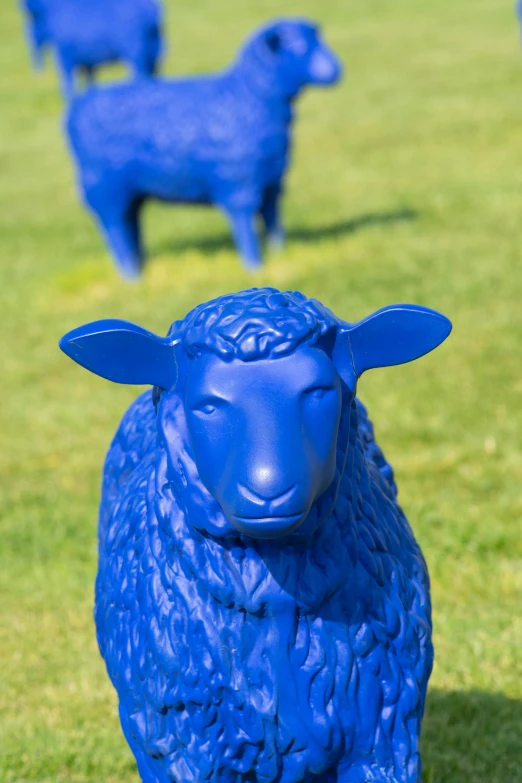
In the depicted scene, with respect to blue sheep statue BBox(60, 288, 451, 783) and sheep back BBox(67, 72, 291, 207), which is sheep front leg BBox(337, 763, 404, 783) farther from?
sheep back BBox(67, 72, 291, 207)

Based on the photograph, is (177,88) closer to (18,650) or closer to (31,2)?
(18,650)

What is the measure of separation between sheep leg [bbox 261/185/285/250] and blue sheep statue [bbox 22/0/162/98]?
5066 mm

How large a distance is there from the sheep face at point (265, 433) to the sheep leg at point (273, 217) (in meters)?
6.31

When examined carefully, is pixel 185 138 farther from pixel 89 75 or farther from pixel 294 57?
pixel 89 75

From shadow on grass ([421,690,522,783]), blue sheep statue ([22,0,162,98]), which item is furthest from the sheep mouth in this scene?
blue sheep statue ([22,0,162,98])

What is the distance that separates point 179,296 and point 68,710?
442 cm

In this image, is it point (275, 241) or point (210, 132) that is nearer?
point (210, 132)

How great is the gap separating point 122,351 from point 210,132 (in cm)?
580

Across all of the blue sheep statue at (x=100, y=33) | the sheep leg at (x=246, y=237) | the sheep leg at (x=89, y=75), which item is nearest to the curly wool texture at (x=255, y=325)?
the sheep leg at (x=246, y=237)

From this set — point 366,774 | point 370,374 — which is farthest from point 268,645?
point 370,374

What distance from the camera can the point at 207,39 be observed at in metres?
19.8

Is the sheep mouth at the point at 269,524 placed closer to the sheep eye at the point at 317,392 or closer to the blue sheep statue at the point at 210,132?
the sheep eye at the point at 317,392

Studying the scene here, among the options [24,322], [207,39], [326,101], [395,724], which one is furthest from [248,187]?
[207,39]

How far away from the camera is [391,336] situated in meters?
1.97
